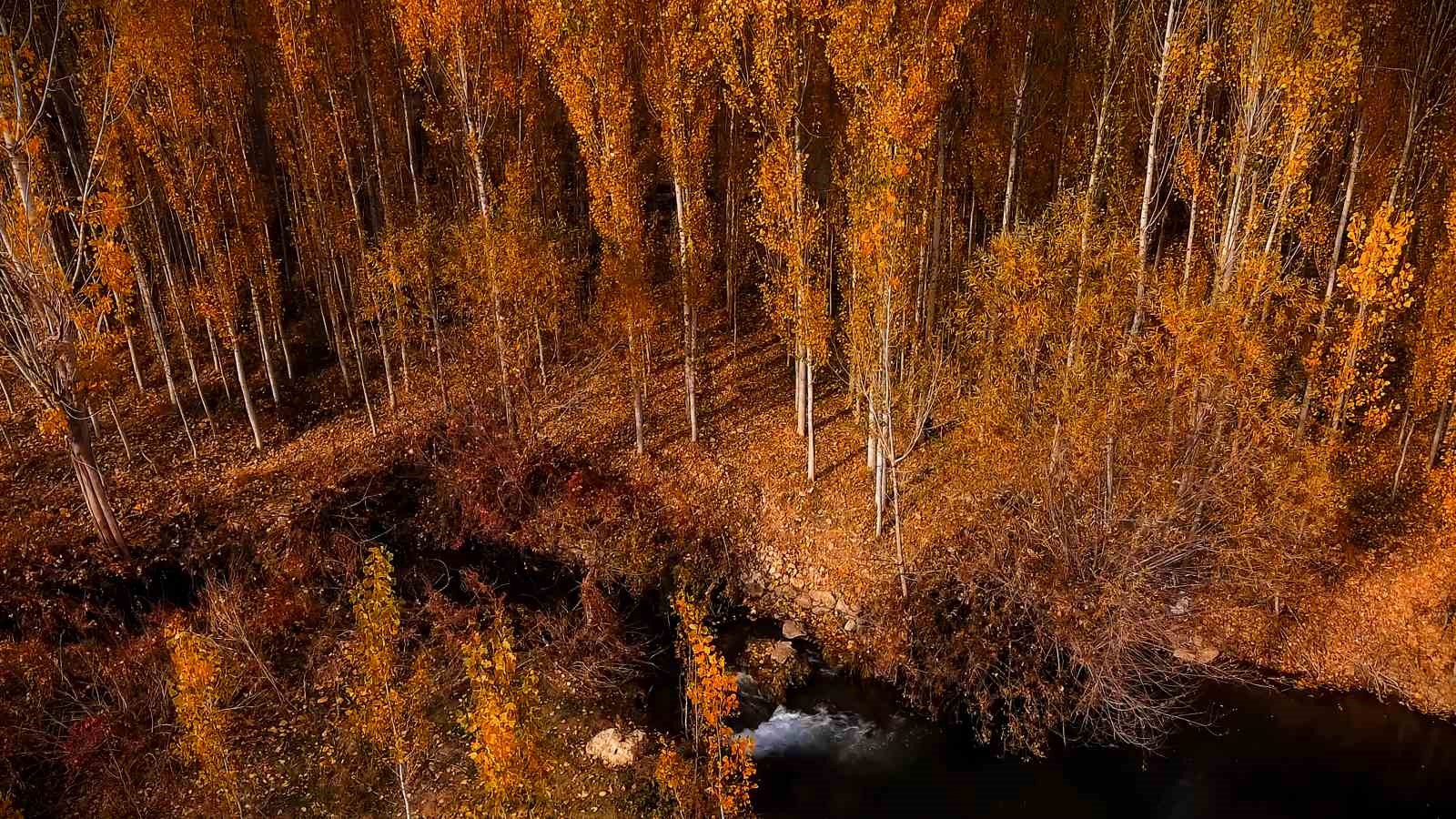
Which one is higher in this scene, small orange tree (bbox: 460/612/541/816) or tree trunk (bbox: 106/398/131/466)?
small orange tree (bbox: 460/612/541/816)

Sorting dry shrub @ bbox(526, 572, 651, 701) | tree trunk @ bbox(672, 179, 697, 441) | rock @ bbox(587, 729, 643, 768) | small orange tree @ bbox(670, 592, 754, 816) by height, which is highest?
tree trunk @ bbox(672, 179, 697, 441)

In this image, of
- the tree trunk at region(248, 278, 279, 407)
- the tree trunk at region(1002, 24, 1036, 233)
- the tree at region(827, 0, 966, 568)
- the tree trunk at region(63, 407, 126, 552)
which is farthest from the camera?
the tree trunk at region(248, 278, 279, 407)

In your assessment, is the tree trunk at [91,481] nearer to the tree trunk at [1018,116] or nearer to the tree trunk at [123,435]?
the tree trunk at [123,435]

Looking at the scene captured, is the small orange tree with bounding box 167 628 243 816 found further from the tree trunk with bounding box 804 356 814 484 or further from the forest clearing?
the tree trunk with bounding box 804 356 814 484

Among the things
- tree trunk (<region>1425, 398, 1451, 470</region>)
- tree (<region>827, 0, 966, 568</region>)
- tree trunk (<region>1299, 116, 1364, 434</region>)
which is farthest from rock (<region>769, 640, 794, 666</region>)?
tree trunk (<region>1425, 398, 1451, 470</region>)

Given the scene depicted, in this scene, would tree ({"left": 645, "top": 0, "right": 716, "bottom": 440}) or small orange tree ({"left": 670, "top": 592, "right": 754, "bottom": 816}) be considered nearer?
small orange tree ({"left": 670, "top": 592, "right": 754, "bottom": 816})

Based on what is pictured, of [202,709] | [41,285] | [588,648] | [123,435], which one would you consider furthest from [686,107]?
[123,435]

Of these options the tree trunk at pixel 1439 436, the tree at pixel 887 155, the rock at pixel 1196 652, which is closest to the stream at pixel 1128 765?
the rock at pixel 1196 652
